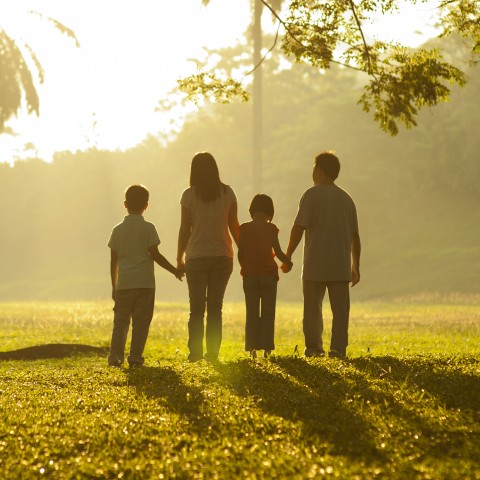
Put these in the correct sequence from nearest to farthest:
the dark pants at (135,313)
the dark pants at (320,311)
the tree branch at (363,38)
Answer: the dark pants at (320,311) < the dark pants at (135,313) < the tree branch at (363,38)

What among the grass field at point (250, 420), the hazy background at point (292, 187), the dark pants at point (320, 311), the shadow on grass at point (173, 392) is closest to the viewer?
the grass field at point (250, 420)

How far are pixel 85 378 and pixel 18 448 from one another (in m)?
3.10

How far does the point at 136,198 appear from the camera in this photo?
31.7 ft

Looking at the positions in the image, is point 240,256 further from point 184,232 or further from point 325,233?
point 325,233

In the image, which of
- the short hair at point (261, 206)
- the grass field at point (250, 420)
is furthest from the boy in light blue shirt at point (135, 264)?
the short hair at point (261, 206)

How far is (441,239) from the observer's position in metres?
56.6

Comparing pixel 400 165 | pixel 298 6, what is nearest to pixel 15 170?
pixel 400 165

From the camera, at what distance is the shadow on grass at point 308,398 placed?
18.7 feet

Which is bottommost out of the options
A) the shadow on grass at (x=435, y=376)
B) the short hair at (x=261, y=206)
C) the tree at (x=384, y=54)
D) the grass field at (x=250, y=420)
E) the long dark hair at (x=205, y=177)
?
the grass field at (x=250, y=420)

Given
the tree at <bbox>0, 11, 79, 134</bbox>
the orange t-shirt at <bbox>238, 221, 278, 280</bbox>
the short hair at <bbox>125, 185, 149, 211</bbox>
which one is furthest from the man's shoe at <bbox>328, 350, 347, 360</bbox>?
the tree at <bbox>0, 11, 79, 134</bbox>

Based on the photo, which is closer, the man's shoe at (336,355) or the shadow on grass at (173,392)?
the shadow on grass at (173,392)

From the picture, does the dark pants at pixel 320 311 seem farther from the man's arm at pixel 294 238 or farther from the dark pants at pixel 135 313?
the dark pants at pixel 135 313

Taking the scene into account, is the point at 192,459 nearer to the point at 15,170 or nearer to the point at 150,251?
the point at 150,251

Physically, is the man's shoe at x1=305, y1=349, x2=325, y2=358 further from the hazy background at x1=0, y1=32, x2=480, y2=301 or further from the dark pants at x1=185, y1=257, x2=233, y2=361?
the hazy background at x1=0, y1=32, x2=480, y2=301
